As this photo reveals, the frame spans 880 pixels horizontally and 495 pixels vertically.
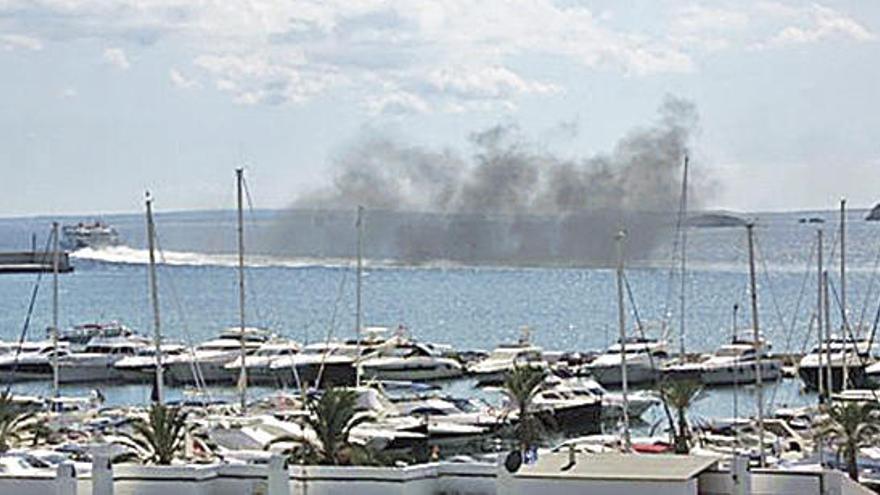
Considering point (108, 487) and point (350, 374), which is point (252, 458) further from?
point (350, 374)

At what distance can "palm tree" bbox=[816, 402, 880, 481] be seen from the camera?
46.9 m

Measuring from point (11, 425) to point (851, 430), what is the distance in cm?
2327

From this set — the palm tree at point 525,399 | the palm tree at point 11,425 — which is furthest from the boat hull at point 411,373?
the palm tree at point 11,425

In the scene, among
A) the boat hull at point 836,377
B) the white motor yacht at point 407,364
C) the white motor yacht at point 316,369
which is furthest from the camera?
the white motor yacht at point 407,364

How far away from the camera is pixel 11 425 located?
54.2 meters

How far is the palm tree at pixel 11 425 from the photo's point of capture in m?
49.7

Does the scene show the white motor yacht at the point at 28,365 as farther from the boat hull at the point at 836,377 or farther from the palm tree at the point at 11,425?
→ the boat hull at the point at 836,377

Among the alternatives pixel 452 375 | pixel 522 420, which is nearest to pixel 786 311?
pixel 452 375

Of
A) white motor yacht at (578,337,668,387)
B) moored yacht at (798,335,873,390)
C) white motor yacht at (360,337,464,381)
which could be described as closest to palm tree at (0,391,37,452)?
white motor yacht at (360,337,464,381)

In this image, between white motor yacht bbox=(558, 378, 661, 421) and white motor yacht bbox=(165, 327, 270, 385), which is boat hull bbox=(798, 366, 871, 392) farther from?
white motor yacht bbox=(165, 327, 270, 385)

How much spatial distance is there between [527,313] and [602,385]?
89.3 meters

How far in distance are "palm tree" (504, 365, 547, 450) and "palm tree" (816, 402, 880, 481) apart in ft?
36.9

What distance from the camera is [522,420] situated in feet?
197

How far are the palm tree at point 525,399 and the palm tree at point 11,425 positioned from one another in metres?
15.2
